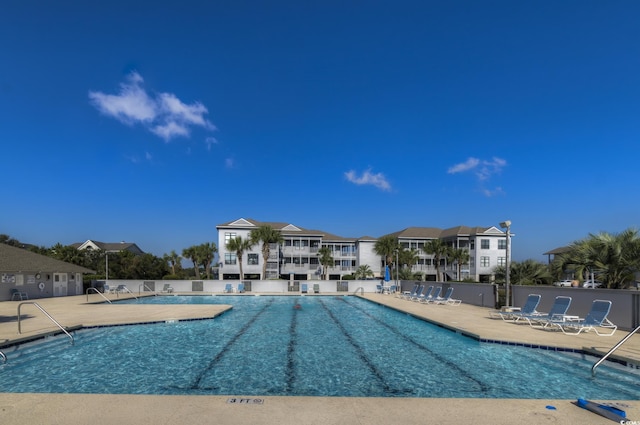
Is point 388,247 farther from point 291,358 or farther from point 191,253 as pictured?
point 291,358

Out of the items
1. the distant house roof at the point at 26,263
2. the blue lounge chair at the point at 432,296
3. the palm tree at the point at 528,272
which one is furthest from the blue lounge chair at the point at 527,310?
the distant house roof at the point at 26,263

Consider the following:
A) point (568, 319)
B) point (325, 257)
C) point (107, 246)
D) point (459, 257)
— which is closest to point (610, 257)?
point (568, 319)

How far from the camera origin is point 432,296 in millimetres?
21578

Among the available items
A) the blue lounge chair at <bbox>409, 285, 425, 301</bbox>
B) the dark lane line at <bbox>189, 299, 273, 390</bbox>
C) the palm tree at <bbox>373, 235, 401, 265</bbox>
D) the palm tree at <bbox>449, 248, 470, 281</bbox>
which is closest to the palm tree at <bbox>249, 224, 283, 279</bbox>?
the palm tree at <bbox>373, 235, 401, 265</bbox>

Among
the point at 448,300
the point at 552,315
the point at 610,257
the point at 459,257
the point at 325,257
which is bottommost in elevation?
the point at 448,300

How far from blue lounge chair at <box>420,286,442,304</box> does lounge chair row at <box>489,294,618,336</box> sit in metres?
7.45

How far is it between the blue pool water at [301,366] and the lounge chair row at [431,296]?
7.90 meters

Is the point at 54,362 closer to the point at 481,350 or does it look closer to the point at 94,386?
the point at 94,386

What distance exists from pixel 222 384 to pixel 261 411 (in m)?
2.50

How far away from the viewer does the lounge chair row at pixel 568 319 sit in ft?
35.0

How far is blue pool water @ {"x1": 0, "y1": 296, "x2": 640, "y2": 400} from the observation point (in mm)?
6551

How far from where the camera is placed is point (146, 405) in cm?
481

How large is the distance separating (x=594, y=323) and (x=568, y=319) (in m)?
1.19

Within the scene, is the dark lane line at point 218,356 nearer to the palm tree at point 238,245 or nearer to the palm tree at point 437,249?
the palm tree at point 238,245
